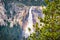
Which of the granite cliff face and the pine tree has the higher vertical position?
the pine tree

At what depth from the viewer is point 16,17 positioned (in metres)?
75.8

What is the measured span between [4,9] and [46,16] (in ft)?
205

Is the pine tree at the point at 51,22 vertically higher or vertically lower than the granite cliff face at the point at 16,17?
higher

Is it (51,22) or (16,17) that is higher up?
(51,22)

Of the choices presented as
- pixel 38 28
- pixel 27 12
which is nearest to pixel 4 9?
pixel 27 12

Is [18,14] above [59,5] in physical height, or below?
below

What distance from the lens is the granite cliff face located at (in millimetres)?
71062

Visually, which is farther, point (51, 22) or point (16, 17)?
point (16, 17)

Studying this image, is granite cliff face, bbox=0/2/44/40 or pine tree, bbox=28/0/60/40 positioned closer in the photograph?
pine tree, bbox=28/0/60/40

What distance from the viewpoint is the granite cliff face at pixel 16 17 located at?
71.1m

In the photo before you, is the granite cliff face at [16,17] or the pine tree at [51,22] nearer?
the pine tree at [51,22]

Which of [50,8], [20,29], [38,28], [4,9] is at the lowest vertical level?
[20,29]

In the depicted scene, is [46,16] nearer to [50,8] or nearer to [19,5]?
[50,8]

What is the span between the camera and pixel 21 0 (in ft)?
244
